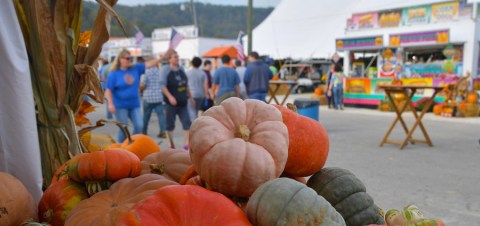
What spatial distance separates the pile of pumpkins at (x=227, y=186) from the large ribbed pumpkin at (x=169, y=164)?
134 mm

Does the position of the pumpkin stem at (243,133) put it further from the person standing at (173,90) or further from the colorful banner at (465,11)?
the colorful banner at (465,11)

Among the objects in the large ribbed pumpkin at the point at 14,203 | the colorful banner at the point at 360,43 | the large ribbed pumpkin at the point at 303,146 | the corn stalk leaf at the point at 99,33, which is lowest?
the large ribbed pumpkin at the point at 14,203

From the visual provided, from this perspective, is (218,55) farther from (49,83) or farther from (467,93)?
(49,83)

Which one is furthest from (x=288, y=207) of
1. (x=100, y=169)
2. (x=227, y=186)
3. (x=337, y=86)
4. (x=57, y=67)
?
(x=337, y=86)

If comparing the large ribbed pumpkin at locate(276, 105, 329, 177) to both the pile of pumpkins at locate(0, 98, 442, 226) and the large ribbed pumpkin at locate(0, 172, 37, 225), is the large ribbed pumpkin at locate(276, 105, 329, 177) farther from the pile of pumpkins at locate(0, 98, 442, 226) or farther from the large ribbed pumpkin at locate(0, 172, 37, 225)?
the large ribbed pumpkin at locate(0, 172, 37, 225)

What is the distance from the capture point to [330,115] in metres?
14.0

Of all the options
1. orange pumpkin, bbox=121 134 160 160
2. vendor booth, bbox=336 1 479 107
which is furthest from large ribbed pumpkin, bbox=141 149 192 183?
vendor booth, bbox=336 1 479 107

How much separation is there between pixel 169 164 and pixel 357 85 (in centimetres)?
1537

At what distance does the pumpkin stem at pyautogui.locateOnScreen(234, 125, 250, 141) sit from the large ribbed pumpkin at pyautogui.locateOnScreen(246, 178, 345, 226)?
234 millimetres

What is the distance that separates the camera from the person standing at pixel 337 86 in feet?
50.0

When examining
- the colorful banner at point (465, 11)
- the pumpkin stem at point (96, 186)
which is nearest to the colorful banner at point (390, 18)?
the colorful banner at point (465, 11)

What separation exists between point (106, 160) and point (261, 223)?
80 centimetres

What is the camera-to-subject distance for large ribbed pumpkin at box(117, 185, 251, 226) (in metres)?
1.28

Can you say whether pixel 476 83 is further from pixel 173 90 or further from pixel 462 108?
pixel 173 90
